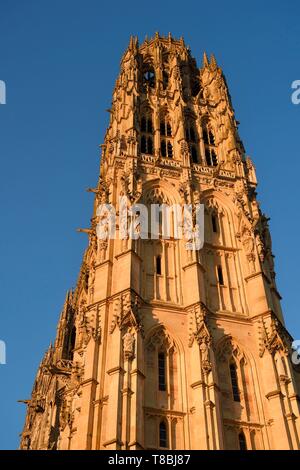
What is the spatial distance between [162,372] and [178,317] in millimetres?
3244

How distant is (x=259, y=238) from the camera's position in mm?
34844

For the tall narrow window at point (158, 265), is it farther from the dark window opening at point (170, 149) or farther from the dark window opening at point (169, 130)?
the dark window opening at point (169, 130)

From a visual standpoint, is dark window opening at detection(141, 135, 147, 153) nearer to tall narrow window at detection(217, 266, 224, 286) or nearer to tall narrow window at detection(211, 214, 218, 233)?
tall narrow window at detection(211, 214, 218, 233)

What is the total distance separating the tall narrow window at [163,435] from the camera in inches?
1012

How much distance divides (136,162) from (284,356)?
15.8 metres

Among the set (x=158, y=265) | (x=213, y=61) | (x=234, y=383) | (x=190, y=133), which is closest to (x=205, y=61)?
(x=213, y=61)

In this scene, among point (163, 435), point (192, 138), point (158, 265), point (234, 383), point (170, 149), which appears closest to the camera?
point (163, 435)

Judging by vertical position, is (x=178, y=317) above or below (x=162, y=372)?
above

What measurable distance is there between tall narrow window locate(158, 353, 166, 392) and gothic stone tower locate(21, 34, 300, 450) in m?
0.05

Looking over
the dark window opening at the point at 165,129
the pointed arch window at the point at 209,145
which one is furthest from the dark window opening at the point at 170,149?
the pointed arch window at the point at 209,145

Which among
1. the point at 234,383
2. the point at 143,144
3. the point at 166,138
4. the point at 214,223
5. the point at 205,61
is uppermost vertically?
the point at 205,61

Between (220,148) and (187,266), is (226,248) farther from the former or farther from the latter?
(220,148)

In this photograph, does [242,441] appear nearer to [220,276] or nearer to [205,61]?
[220,276]

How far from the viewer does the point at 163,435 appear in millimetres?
26016
